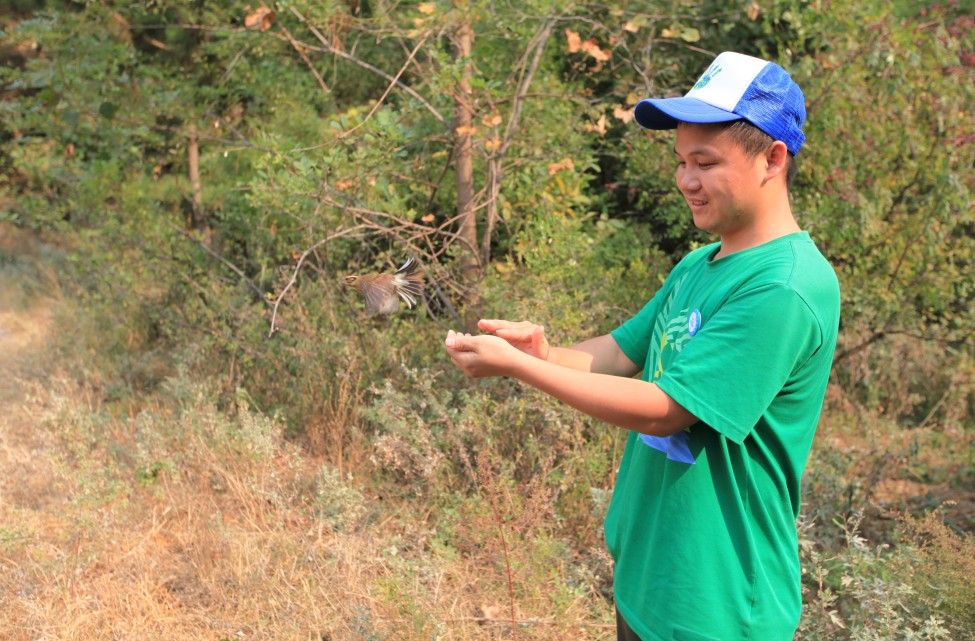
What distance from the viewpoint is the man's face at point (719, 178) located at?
1585mm

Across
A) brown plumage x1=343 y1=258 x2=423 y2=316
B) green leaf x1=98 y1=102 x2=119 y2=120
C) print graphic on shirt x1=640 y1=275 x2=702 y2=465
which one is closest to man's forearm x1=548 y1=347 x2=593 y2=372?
print graphic on shirt x1=640 y1=275 x2=702 y2=465

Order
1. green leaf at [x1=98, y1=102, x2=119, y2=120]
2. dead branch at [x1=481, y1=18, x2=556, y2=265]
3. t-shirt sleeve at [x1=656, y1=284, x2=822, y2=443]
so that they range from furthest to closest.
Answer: green leaf at [x1=98, y1=102, x2=119, y2=120] → dead branch at [x1=481, y1=18, x2=556, y2=265] → t-shirt sleeve at [x1=656, y1=284, x2=822, y2=443]

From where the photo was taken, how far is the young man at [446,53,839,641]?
147 centimetres

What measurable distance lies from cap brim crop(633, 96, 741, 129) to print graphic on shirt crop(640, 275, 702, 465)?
35 cm

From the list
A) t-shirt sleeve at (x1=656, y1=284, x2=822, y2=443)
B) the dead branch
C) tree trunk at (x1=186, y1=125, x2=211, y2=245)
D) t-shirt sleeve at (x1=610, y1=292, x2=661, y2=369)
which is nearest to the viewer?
t-shirt sleeve at (x1=656, y1=284, x2=822, y2=443)

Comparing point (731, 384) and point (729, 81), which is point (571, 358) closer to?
point (731, 384)

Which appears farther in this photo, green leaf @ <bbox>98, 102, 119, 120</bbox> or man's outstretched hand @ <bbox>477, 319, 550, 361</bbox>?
green leaf @ <bbox>98, 102, 119, 120</bbox>

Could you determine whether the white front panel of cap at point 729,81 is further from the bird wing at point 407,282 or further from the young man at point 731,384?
the bird wing at point 407,282

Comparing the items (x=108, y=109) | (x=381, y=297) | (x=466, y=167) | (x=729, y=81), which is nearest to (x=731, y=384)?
(x=729, y=81)

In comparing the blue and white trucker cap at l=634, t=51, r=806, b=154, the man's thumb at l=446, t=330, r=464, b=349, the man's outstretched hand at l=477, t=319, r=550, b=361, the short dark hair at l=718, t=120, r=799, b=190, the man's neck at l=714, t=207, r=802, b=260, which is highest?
the blue and white trucker cap at l=634, t=51, r=806, b=154

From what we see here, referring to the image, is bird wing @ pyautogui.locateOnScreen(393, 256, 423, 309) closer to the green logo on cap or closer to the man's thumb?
the man's thumb

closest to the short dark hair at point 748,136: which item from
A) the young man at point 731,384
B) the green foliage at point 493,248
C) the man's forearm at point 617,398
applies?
the young man at point 731,384

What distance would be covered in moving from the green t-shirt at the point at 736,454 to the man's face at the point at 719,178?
0.08 m

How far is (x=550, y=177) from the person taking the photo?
4.99 m
